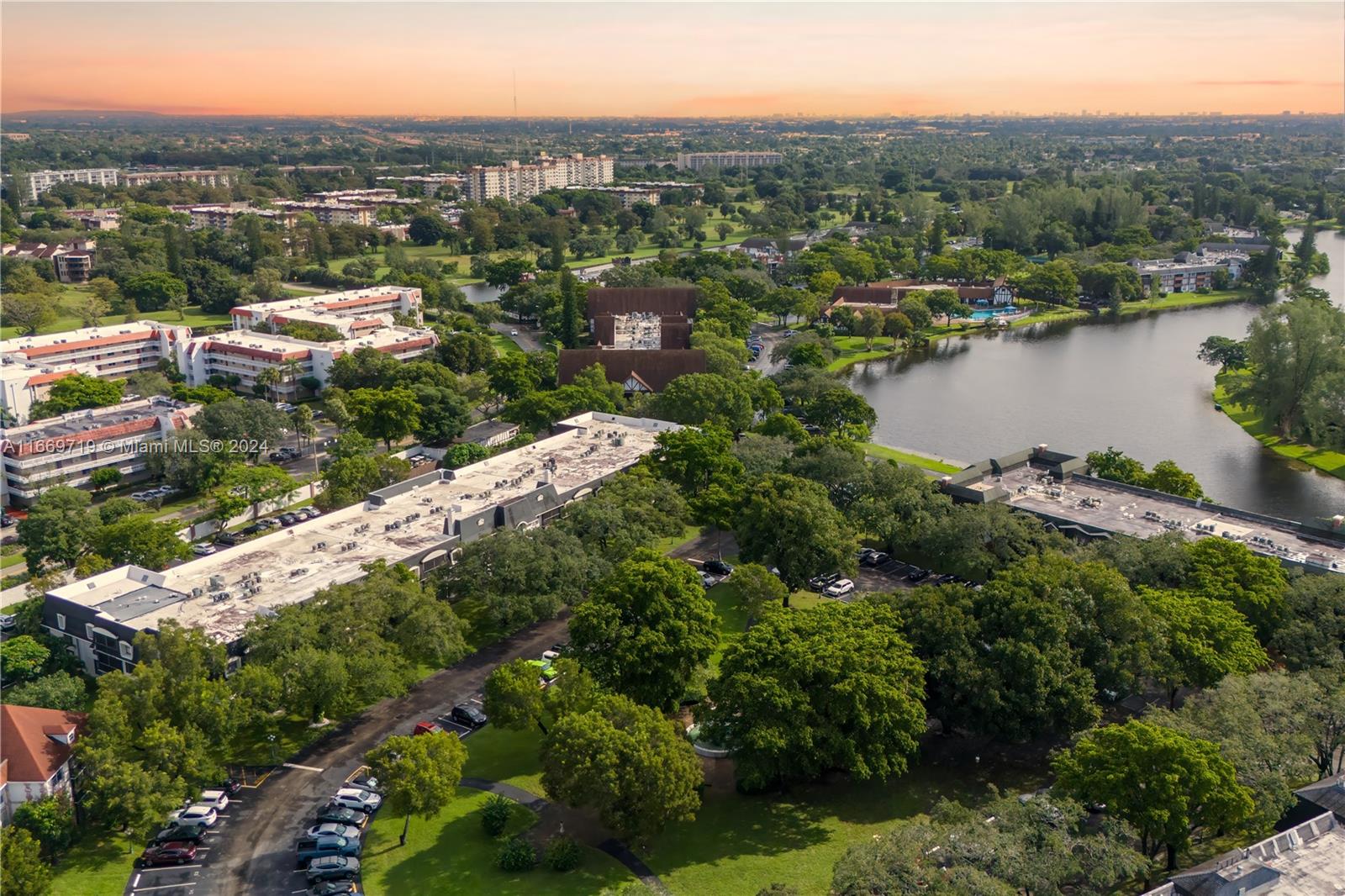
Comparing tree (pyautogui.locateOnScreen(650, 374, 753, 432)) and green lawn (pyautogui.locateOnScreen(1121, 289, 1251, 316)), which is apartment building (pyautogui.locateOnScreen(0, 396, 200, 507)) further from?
green lawn (pyautogui.locateOnScreen(1121, 289, 1251, 316))

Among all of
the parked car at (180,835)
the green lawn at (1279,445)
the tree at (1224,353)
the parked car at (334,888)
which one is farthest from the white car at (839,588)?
the tree at (1224,353)

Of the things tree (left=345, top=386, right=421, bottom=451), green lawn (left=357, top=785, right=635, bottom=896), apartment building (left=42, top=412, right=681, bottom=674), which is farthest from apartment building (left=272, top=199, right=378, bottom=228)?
green lawn (left=357, top=785, right=635, bottom=896)

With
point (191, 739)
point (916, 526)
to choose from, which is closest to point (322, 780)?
point (191, 739)

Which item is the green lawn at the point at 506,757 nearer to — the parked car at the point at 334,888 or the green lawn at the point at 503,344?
the parked car at the point at 334,888

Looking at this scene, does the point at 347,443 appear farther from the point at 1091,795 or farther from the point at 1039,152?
the point at 1039,152

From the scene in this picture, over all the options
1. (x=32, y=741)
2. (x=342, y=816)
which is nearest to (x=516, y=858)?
(x=342, y=816)

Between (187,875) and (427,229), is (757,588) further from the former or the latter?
(427,229)
